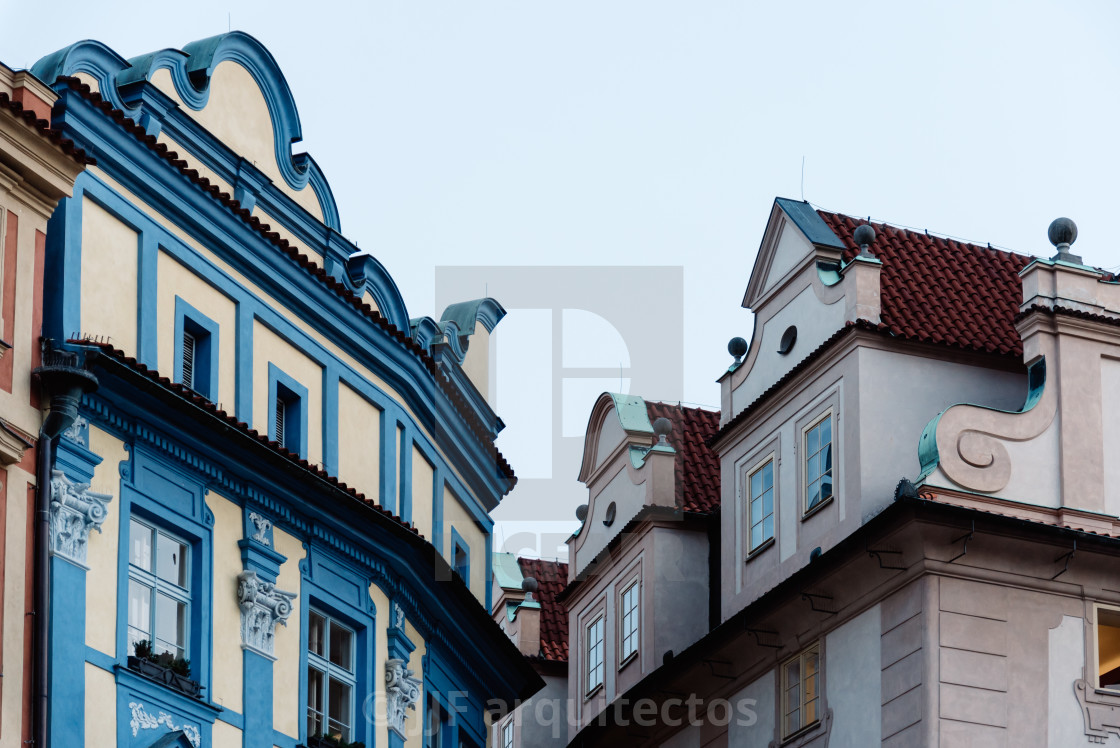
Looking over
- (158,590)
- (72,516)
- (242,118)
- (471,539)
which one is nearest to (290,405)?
(242,118)

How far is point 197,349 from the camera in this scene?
27375mm

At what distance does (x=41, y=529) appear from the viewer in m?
22.9

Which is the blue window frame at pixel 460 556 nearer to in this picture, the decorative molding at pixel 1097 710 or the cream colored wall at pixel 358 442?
the cream colored wall at pixel 358 442

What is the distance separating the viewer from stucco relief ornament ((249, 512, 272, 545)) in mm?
26953

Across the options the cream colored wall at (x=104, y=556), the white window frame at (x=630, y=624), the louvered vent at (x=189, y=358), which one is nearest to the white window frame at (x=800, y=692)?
the white window frame at (x=630, y=624)

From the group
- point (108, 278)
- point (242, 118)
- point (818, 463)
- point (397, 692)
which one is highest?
point (242, 118)

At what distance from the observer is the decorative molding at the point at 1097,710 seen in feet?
92.2

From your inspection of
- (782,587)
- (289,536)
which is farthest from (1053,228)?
(289,536)

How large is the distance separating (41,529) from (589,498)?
19.4 meters

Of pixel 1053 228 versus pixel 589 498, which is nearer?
pixel 1053 228

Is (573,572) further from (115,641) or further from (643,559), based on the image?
(115,641)

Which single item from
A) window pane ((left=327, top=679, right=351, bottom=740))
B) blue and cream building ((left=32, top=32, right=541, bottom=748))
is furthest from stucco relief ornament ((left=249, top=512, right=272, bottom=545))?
window pane ((left=327, top=679, right=351, bottom=740))

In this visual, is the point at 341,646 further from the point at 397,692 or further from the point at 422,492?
the point at 422,492

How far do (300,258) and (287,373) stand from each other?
5.26ft
